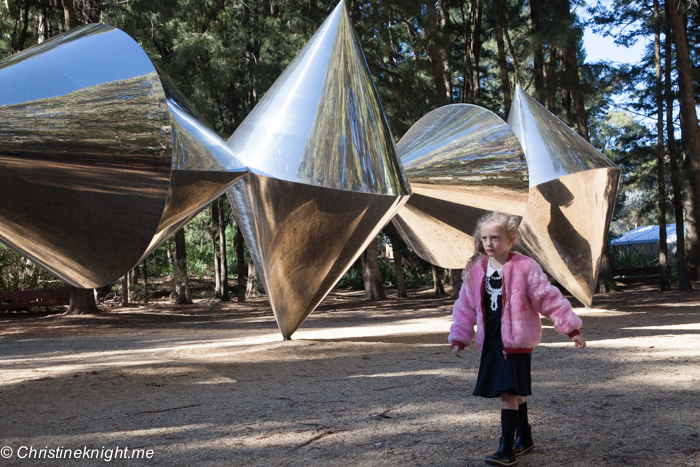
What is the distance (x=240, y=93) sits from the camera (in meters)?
22.2

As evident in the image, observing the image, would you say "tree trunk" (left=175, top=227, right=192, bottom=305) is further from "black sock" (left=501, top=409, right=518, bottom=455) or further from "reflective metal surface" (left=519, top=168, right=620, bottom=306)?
"black sock" (left=501, top=409, right=518, bottom=455)

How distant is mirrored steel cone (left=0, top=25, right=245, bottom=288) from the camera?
14.4ft

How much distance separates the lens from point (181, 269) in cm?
2144

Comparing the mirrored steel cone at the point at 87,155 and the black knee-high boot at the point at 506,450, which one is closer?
the black knee-high boot at the point at 506,450

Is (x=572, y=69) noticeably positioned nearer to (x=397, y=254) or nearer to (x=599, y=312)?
(x=599, y=312)

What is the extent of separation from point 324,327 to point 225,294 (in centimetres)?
1131

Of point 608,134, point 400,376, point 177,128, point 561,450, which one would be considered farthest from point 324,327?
point 608,134

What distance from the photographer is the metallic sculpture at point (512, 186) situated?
28.2 feet

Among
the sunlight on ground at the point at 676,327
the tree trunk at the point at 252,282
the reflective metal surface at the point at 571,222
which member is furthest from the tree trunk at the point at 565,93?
the tree trunk at the point at 252,282

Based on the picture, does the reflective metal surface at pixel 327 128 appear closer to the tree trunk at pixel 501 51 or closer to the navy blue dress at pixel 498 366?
the navy blue dress at pixel 498 366

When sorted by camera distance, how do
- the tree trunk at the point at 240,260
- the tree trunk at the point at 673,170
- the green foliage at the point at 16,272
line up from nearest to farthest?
the tree trunk at the point at 673,170, the tree trunk at the point at 240,260, the green foliage at the point at 16,272

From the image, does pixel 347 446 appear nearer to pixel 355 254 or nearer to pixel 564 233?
pixel 355 254

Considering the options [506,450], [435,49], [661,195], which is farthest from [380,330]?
[661,195]

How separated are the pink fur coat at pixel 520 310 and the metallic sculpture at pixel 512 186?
188 inches
